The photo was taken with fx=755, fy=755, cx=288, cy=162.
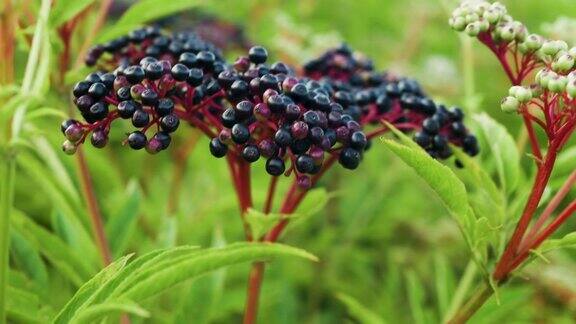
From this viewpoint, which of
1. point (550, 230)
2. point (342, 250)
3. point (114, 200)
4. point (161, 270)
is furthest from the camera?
point (342, 250)

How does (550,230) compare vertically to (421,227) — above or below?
above

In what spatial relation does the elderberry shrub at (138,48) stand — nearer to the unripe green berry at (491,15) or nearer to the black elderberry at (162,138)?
the black elderberry at (162,138)

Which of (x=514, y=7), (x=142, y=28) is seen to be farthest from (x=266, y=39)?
(x=142, y=28)

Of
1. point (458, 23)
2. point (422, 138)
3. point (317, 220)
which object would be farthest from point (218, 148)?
point (317, 220)

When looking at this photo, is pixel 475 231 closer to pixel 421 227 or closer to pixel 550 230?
pixel 550 230

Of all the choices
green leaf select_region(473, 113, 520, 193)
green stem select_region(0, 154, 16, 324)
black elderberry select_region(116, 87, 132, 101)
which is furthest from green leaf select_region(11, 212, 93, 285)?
green leaf select_region(473, 113, 520, 193)

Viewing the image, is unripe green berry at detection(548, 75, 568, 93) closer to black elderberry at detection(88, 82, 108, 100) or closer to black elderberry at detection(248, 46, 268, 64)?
black elderberry at detection(248, 46, 268, 64)

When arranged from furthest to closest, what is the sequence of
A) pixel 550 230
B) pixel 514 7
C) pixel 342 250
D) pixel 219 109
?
pixel 514 7 < pixel 342 250 < pixel 219 109 < pixel 550 230
